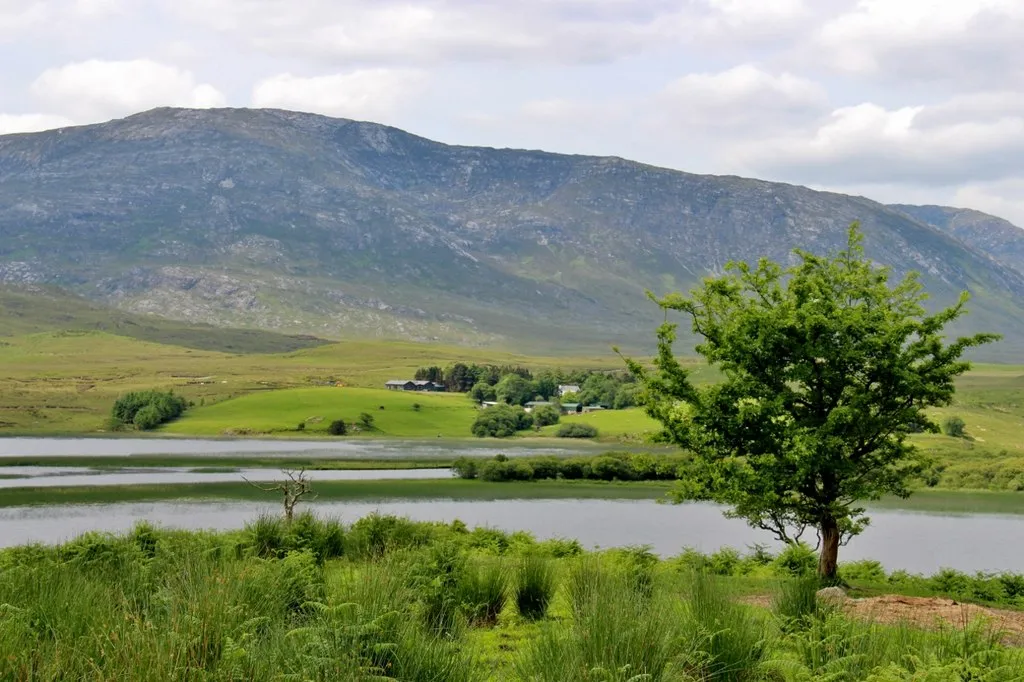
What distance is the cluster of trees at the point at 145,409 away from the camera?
421 feet

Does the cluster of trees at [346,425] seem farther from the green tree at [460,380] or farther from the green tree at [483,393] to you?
the green tree at [460,380]

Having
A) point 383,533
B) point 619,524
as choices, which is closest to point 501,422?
point 619,524

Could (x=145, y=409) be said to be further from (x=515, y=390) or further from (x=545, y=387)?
(x=545, y=387)

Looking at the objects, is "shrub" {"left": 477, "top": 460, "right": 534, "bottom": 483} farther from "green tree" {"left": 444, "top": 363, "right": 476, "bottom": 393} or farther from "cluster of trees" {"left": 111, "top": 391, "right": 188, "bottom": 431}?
"green tree" {"left": 444, "top": 363, "right": 476, "bottom": 393}

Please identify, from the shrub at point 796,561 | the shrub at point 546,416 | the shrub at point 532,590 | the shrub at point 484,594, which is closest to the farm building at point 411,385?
the shrub at point 546,416

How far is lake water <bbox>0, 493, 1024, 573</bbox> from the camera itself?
155 ft

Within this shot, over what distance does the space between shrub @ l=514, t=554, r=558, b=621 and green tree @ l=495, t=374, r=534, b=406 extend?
445 ft

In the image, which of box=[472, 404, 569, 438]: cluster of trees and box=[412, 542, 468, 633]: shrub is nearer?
box=[412, 542, 468, 633]: shrub

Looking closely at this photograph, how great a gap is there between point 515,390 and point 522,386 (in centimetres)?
177

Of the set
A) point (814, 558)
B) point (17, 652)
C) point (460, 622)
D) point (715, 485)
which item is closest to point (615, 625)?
point (460, 622)

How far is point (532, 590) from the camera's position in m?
15.1

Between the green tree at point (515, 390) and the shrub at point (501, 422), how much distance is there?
1975 cm

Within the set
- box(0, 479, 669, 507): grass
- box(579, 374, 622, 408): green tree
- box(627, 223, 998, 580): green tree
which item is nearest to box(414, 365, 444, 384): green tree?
box(579, 374, 622, 408): green tree

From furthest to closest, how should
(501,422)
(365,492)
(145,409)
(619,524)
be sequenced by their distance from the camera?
(145,409) → (501,422) → (365,492) → (619,524)
